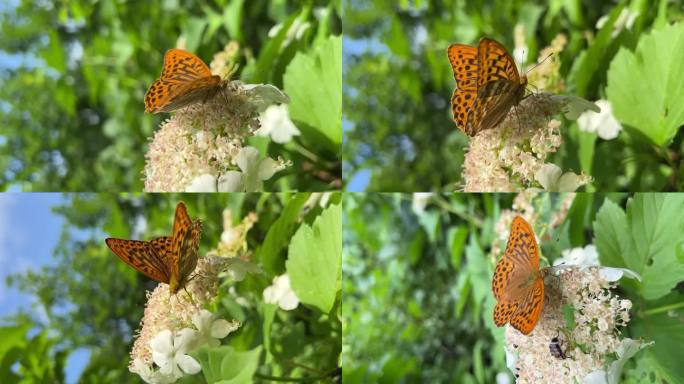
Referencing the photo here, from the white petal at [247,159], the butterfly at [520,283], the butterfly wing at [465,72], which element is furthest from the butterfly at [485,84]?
the white petal at [247,159]

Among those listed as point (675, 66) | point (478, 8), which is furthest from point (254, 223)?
point (675, 66)

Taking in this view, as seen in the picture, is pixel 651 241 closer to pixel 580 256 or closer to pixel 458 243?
pixel 580 256

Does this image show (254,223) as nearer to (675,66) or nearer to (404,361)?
(404,361)

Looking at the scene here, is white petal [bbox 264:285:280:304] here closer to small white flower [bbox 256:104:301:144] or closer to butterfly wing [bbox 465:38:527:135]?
small white flower [bbox 256:104:301:144]

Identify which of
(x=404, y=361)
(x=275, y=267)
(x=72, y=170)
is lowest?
(x=404, y=361)

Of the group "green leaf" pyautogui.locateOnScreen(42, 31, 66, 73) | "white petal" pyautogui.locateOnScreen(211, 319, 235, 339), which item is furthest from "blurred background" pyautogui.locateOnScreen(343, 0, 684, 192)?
"green leaf" pyautogui.locateOnScreen(42, 31, 66, 73)

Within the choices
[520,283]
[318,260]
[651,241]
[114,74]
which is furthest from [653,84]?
[114,74]
